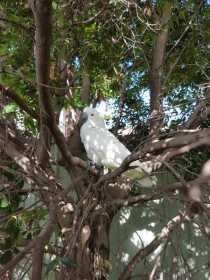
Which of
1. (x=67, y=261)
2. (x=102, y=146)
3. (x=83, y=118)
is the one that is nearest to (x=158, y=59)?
(x=83, y=118)

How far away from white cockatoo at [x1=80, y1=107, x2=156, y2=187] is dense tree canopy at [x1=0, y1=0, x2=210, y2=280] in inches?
2.8

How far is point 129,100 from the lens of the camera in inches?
158

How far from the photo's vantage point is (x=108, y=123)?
161 inches

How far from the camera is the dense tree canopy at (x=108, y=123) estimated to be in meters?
1.92

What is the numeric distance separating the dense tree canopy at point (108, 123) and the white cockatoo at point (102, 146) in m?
0.07

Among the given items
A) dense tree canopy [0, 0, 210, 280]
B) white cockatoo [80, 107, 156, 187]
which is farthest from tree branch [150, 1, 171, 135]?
white cockatoo [80, 107, 156, 187]

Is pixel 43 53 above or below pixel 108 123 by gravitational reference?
below

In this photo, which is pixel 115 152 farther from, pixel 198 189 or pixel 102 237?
pixel 198 189

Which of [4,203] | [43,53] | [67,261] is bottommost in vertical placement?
[67,261]

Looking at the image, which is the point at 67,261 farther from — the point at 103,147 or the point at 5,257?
the point at 103,147

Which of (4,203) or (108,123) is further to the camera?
(108,123)

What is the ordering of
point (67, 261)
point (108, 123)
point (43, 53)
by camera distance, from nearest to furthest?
point (67, 261), point (43, 53), point (108, 123)

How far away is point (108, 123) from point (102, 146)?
123 cm

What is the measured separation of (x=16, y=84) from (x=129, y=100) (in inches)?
66.8
